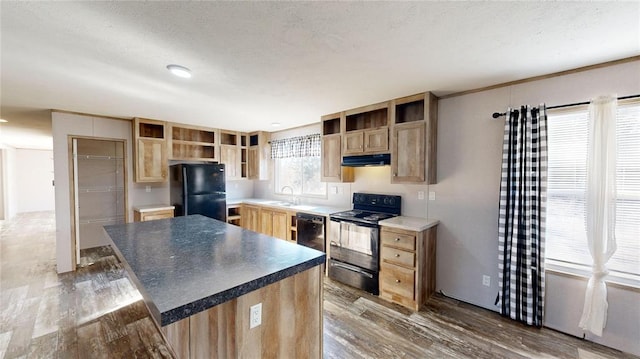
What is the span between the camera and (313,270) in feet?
5.17

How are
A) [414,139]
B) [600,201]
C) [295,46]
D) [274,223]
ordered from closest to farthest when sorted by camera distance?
[295,46] → [600,201] → [414,139] → [274,223]

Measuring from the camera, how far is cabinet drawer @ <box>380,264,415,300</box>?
275 cm

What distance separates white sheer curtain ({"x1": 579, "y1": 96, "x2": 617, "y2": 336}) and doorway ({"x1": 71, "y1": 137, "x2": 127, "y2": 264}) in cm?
639

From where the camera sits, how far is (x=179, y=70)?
2178mm

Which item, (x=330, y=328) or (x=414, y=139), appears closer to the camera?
(x=330, y=328)

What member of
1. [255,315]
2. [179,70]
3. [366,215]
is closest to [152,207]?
[179,70]

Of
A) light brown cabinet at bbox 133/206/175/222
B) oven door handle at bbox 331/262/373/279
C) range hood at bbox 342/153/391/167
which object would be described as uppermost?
range hood at bbox 342/153/391/167

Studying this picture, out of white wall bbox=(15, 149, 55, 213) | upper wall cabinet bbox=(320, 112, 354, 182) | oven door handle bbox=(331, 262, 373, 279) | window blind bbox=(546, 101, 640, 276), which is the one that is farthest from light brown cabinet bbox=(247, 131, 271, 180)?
white wall bbox=(15, 149, 55, 213)

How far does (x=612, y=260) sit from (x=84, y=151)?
7494 millimetres

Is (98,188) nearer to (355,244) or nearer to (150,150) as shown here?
(150,150)

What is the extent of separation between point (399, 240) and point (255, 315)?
1.94m

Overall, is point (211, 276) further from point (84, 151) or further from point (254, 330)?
point (84, 151)

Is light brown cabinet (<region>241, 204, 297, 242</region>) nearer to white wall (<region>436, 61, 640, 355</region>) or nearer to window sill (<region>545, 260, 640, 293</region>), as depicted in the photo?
white wall (<region>436, 61, 640, 355</region>)

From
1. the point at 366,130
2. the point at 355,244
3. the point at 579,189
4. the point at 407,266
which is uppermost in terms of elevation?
the point at 366,130
